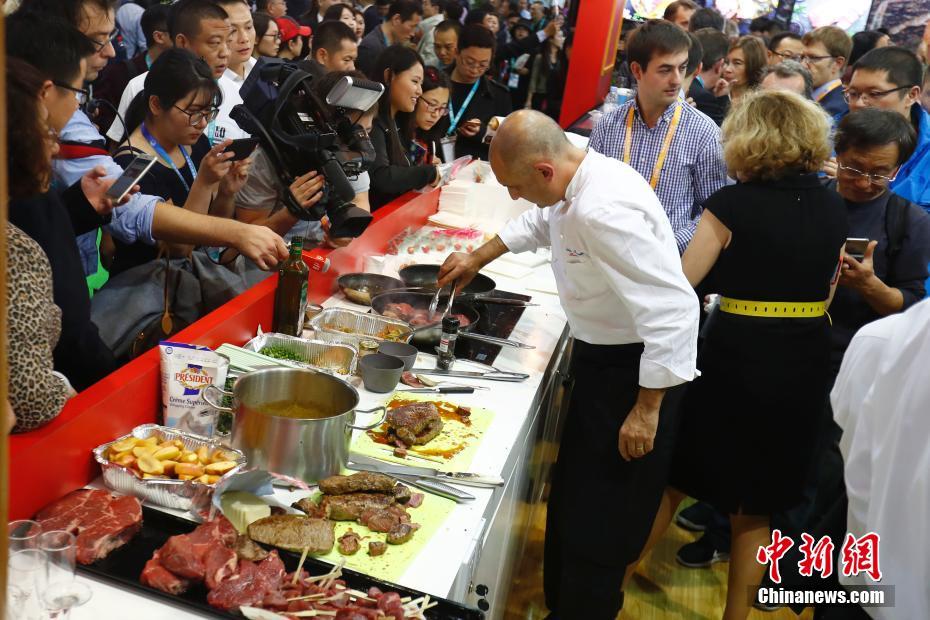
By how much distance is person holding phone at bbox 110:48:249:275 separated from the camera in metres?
2.67

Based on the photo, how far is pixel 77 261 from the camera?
6.42ft

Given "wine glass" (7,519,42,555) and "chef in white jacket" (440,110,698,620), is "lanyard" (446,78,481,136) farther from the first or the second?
"wine glass" (7,519,42,555)

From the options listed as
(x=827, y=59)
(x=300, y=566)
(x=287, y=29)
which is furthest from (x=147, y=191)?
(x=827, y=59)

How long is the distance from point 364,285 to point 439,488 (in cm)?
132

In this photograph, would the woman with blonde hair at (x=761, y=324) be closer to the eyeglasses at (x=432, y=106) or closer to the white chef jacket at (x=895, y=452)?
the white chef jacket at (x=895, y=452)

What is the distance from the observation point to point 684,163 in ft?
12.4

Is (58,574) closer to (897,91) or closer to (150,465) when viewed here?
(150,465)

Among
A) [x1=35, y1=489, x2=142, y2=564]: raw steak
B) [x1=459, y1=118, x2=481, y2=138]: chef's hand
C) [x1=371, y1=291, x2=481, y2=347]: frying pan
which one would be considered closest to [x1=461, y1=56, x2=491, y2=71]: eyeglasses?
[x1=459, y1=118, x2=481, y2=138]: chef's hand

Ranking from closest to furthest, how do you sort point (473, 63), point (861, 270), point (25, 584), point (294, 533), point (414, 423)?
1. point (25, 584)
2. point (294, 533)
3. point (414, 423)
4. point (861, 270)
5. point (473, 63)

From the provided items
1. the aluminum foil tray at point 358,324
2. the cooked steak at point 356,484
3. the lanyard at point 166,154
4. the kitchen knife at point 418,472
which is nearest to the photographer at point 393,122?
the lanyard at point 166,154

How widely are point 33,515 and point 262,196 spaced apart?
178cm

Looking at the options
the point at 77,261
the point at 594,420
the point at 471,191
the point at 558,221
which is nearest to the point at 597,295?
the point at 558,221

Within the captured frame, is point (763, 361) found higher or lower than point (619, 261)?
lower

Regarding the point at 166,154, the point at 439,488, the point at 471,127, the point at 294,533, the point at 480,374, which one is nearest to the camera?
the point at 294,533
